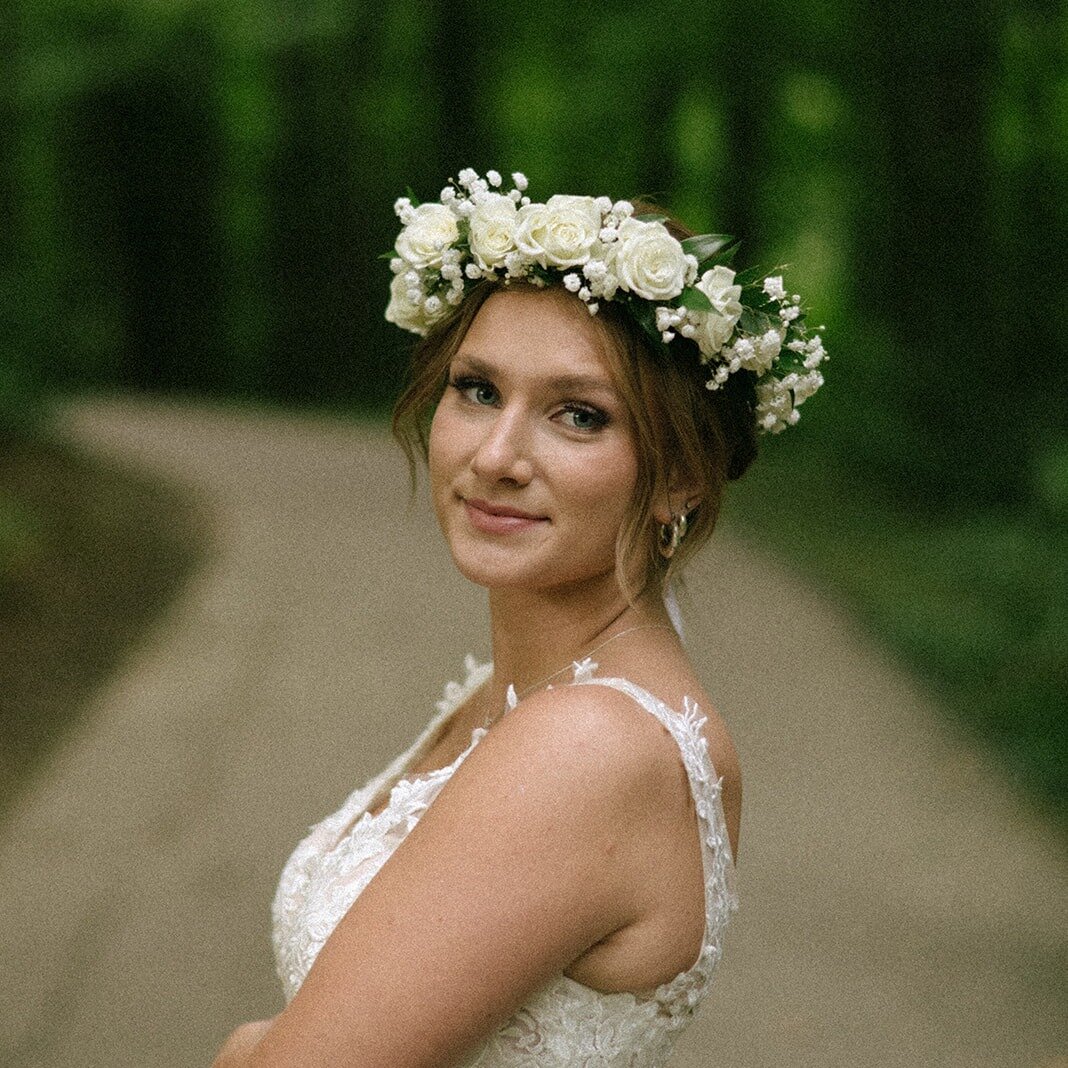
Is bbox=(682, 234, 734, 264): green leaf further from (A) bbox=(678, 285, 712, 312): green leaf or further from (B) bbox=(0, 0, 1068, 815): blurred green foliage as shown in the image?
(B) bbox=(0, 0, 1068, 815): blurred green foliage

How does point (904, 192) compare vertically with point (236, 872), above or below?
above

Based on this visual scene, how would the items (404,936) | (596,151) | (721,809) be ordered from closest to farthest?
(404,936) → (721,809) → (596,151)

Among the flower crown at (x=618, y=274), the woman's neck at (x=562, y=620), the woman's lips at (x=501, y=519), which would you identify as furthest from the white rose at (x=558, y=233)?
the woman's neck at (x=562, y=620)

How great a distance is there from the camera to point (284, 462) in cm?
1556

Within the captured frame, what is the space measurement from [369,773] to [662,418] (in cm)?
529

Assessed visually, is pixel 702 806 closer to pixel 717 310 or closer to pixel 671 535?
pixel 671 535

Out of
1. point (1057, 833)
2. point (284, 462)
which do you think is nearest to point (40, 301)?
point (284, 462)

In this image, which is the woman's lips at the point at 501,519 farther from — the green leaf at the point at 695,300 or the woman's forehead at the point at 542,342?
the green leaf at the point at 695,300

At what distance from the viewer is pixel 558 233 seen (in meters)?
2.24

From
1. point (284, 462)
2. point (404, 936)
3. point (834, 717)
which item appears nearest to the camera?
point (404, 936)

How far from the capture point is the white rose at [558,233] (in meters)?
2.23

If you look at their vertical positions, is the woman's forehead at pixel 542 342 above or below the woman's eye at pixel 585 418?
above

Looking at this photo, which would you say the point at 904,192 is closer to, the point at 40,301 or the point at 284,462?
the point at 284,462

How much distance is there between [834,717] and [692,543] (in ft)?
19.5
